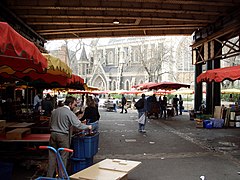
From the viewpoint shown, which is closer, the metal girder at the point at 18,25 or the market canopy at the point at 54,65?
the market canopy at the point at 54,65

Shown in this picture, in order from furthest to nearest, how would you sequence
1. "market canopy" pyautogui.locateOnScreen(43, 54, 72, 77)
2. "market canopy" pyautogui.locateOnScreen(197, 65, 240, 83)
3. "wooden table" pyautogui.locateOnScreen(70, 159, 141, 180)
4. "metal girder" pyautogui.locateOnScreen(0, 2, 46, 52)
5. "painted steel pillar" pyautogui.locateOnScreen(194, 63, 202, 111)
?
"painted steel pillar" pyautogui.locateOnScreen(194, 63, 202, 111)
"metal girder" pyautogui.locateOnScreen(0, 2, 46, 52)
"market canopy" pyautogui.locateOnScreen(197, 65, 240, 83)
"market canopy" pyautogui.locateOnScreen(43, 54, 72, 77)
"wooden table" pyautogui.locateOnScreen(70, 159, 141, 180)

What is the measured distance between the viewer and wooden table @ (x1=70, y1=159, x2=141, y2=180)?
4504mm

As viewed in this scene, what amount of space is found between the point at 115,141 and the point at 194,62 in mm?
12035

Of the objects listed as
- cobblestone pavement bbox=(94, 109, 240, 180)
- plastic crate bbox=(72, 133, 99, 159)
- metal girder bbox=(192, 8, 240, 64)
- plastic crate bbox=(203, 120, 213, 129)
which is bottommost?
cobblestone pavement bbox=(94, 109, 240, 180)

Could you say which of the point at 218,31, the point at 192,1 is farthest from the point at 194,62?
the point at 192,1

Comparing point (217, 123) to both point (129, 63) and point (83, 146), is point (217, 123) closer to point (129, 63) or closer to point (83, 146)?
point (83, 146)

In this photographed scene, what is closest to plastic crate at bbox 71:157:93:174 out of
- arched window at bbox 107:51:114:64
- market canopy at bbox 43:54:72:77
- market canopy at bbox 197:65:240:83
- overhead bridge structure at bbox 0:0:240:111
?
market canopy at bbox 43:54:72:77

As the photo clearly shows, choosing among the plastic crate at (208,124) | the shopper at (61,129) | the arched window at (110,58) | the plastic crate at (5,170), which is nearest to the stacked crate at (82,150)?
the shopper at (61,129)

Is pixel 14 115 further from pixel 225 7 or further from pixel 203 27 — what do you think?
pixel 203 27

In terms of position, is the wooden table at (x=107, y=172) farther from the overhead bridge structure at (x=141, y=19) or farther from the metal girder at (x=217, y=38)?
the metal girder at (x=217, y=38)

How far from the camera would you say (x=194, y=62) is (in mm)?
20703

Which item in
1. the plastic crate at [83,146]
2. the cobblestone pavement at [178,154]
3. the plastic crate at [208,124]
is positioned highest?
the plastic crate at [83,146]

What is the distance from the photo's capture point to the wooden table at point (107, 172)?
4.50 meters

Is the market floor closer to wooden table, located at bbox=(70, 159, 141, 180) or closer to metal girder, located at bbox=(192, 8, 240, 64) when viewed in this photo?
wooden table, located at bbox=(70, 159, 141, 180)
